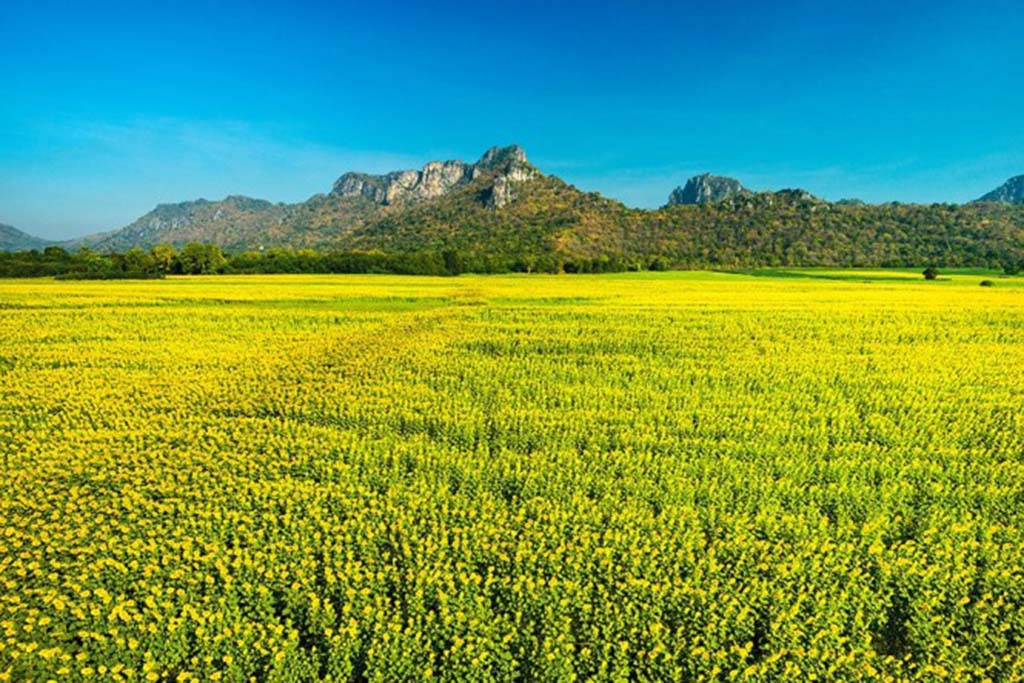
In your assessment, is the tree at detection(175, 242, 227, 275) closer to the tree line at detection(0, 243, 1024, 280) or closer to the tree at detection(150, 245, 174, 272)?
the tree line at detection(0, 243, 1024, 280)

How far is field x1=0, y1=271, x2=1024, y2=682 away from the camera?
6.79 m

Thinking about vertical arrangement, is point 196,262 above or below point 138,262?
above

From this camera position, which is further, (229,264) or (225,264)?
(229,264)

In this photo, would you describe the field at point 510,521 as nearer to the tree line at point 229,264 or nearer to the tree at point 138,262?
the tree line at point 229,264

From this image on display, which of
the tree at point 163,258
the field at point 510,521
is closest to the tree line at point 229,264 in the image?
the tree at point 163,258

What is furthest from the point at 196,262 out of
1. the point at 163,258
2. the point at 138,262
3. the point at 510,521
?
the point at 510,521

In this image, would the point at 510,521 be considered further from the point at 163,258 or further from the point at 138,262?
the point at 163,258

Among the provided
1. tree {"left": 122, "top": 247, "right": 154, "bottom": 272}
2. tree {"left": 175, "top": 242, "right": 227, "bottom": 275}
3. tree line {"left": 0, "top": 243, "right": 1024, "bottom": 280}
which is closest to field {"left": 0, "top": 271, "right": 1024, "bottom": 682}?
tree line {"left": 0, "top": 243, "right": 1024, "bottom": 280}

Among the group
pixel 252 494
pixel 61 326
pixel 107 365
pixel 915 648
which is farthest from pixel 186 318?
pixel 915 648

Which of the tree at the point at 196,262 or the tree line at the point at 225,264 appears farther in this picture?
the tree at the point at 196,262

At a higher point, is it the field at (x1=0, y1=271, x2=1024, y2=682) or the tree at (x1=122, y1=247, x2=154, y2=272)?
the tree at (x1=122, y1=247, x2=154, y2=272)

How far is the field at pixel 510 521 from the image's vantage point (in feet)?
22.3

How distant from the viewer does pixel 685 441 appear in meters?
13.3

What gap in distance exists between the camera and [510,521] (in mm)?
9500
